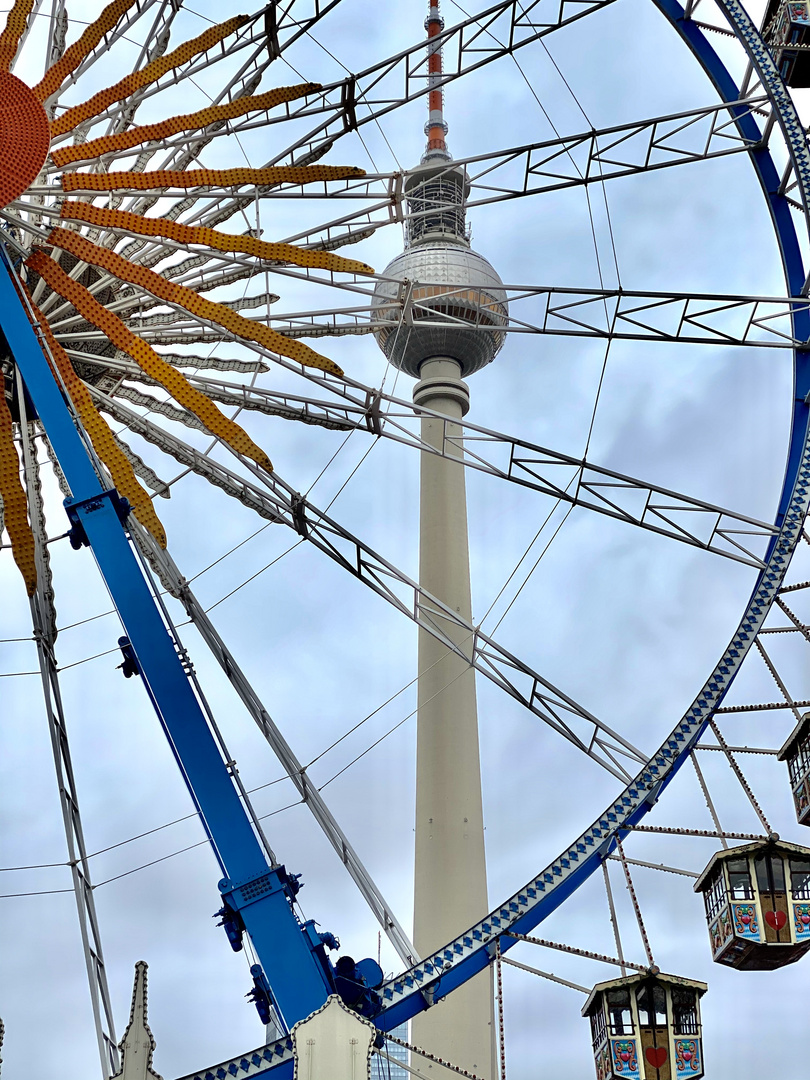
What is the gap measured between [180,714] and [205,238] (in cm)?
563

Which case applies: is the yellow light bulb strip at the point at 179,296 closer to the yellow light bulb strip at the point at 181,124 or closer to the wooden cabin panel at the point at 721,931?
the yellow light bulb strip at the point at 181,124

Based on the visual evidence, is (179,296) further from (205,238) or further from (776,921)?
(776,921)

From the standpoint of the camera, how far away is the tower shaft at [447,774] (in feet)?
81.6

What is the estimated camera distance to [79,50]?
16922 millimetres

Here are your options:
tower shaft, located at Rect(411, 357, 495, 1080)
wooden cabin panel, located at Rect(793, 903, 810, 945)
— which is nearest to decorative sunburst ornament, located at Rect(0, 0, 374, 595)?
wooden cabin panel, located at Rect(793, 903, 810, 945)

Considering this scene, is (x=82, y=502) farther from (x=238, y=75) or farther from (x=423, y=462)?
(x=423, y=462)

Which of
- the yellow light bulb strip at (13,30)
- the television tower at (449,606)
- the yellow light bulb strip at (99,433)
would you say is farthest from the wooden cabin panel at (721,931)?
the yellow light bulb strip at (13,30)

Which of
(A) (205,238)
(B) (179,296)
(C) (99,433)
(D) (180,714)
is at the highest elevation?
(A) (205,238)

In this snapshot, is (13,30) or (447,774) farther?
(447,774)

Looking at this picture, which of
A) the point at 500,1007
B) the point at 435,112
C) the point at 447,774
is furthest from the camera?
the point at 435,112

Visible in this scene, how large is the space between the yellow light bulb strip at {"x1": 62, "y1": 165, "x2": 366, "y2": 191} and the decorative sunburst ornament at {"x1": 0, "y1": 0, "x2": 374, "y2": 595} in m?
0.02

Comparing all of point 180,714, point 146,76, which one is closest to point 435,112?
point 146,76

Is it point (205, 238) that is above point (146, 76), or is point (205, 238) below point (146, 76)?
below

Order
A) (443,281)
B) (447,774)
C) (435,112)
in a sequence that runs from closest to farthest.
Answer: (447,774), (443,281), (435,112)
